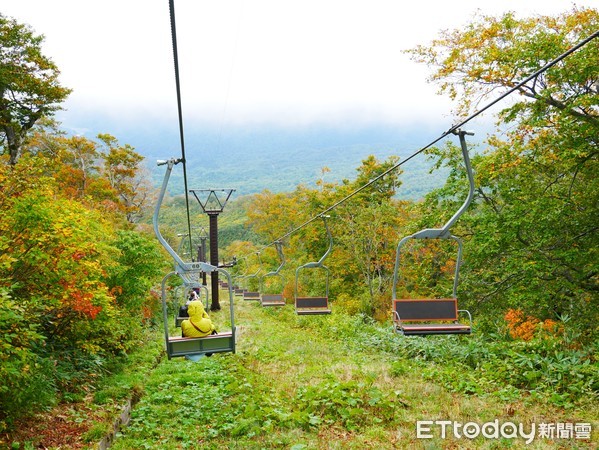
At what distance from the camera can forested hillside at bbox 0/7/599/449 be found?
8.39m

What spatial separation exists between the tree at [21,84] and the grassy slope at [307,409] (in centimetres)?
1676

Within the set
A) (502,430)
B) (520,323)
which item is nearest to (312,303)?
(520,323)

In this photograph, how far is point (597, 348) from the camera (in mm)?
10102

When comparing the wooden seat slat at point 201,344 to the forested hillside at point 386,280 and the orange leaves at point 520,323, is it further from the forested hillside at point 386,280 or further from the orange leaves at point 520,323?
the orange leaves at point 520,323

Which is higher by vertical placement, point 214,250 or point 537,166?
point 537,166

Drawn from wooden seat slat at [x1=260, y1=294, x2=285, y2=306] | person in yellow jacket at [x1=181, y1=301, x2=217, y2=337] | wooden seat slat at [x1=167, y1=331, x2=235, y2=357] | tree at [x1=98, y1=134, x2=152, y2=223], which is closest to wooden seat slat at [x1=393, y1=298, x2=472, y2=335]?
wooden seat slat at [x1=167, y1=331, x2=235, y2=357]

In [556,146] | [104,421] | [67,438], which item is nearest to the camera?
[67,438]

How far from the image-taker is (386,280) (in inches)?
994

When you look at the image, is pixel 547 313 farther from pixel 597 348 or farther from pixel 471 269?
pixel 597 348

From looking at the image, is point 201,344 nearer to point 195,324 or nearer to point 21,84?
point 195,324

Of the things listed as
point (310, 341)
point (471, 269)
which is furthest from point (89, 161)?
point (471, 269)

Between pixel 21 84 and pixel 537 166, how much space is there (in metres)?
22.9

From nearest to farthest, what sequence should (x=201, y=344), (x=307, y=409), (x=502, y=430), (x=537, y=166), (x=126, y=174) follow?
(x=502, y=430)
(x=201, y=344)
(x=307, y=409)
(x=537, y=166)
(x=126, y=174)

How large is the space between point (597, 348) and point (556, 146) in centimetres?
746
